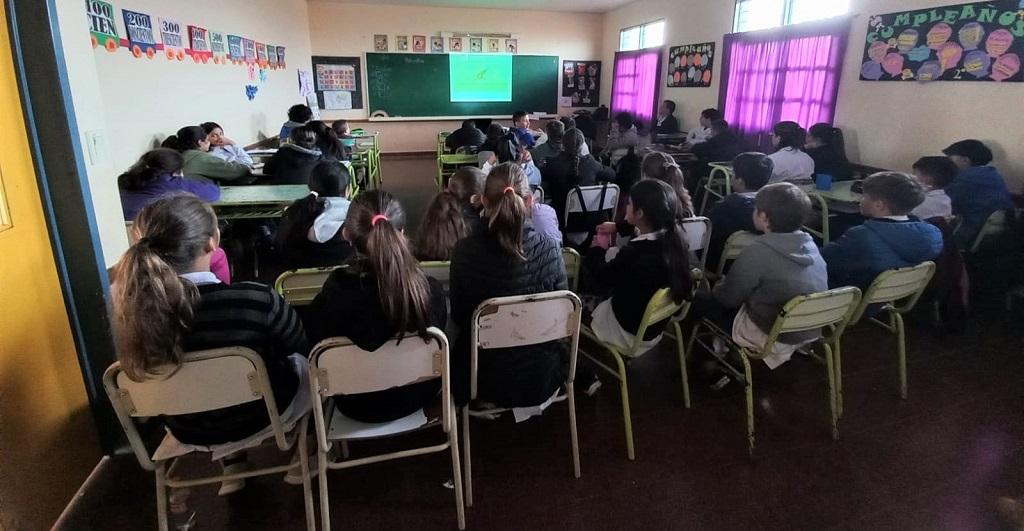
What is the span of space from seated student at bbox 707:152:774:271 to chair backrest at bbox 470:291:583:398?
1.62m

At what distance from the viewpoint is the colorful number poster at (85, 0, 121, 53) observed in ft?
10.1

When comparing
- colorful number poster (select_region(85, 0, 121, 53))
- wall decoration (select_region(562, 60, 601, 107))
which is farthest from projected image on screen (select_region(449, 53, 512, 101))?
colorful number poster (select_region(85, 0, 121, 53))

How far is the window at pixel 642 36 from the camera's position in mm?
8152

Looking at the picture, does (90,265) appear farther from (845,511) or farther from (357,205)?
(845,511)

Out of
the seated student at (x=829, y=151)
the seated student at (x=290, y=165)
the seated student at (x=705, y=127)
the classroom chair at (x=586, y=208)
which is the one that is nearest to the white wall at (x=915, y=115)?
the seated student at (x=829, y=151)

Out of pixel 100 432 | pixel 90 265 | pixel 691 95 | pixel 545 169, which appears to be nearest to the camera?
pixel 90 265

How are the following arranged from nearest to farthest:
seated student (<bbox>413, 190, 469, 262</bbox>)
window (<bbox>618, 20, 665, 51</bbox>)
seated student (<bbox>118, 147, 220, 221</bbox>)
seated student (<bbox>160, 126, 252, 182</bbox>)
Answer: seated student (<bbox>413, 190, 469, 262</bbox>) → seated student (<bbox>118, 147, 220, 221</bbox>) → seated student (<bbox>160, 126, 252, 182</bbox>) → window (<bbox>618, 20, 665, 51</bbox>)

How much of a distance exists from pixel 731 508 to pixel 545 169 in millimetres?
2960

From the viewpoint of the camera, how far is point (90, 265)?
5.57 feet

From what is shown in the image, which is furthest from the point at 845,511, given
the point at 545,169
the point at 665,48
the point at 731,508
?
the point at 665,48

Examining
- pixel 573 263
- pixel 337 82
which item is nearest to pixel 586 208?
pixel 573 263

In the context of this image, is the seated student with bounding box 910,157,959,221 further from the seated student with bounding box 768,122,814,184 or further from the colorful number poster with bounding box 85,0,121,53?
the colorful number poster with bounding box 85,0,121,53

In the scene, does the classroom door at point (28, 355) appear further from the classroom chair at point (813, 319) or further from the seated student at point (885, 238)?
the seated student at point (885, 238)

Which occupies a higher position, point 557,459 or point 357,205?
point 357,205
